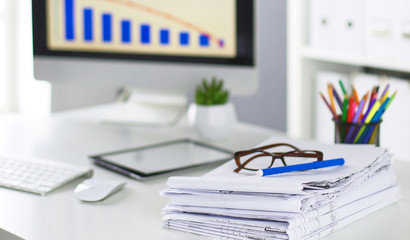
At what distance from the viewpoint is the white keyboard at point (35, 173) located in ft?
3.56

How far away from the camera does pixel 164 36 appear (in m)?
1.46

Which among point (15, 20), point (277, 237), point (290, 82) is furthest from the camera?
point (15, 20)

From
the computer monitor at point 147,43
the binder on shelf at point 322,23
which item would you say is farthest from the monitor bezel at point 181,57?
the binder on shelf at point 322,23

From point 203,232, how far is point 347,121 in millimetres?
389

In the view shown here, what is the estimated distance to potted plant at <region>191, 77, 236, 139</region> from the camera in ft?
4.64

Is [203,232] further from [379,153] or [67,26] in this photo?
[67,26]

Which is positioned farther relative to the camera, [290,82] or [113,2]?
[290,82]

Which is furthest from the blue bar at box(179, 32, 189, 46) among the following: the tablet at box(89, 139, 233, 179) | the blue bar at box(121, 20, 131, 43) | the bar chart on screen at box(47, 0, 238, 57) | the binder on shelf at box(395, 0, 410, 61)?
the binder on shelf at box(395, 0, 410, 61)

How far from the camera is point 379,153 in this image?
3.22 ft

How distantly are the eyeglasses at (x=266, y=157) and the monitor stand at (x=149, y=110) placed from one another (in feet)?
1.97

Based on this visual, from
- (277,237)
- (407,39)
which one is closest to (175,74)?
(277,237)

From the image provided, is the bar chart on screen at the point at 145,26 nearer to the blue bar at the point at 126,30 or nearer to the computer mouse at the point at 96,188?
the blue bar at the point at 126,30

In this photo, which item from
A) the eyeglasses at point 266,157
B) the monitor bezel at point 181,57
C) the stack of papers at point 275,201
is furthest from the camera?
the monitor bezel at point 181,57

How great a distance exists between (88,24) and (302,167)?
0.79m
